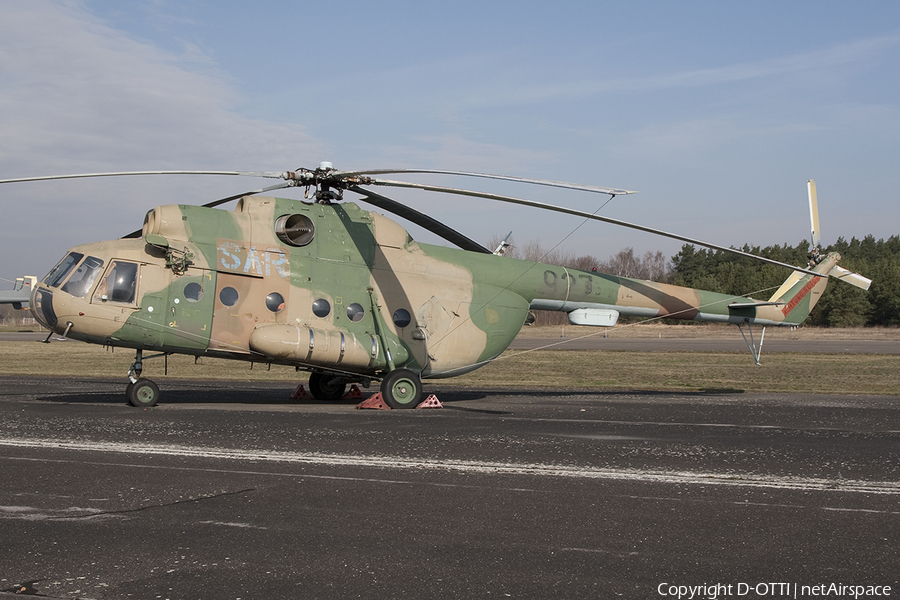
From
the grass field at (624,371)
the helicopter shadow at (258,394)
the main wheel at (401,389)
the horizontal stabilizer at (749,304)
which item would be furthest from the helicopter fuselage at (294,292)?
the horizontal stabilizer at (749,304)

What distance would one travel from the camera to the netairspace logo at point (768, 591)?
15.5 ft

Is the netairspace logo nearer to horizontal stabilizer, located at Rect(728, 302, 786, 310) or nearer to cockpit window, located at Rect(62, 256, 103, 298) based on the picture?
cockpit window, located at Rect(62, 256, 103, 298)

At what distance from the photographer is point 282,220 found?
15578 millimetres

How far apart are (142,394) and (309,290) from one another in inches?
148

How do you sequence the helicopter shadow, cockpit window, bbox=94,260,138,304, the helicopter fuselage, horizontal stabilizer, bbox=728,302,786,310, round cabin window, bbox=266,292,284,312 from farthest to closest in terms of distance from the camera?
horizontal stabilizer, bbox=728,302,786,310 < the helicopter shadow < round cabin window, bbox=266,292,284,312 < the helicopter fuselage < cockpit window, bbox=94,260,138,304

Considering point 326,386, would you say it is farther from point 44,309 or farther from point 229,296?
point 44,309

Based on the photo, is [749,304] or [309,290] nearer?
[309,290]

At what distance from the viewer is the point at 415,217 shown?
1573cm

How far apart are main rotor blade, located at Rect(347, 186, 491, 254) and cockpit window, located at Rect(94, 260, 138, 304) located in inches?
173

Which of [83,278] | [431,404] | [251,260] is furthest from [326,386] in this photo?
[83,278]

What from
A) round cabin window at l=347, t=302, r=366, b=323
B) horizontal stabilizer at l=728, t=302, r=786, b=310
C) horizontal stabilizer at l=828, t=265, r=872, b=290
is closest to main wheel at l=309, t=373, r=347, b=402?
round cabin window at l=347, t=302, r=366, b=323

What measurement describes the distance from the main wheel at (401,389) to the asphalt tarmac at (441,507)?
2.11m

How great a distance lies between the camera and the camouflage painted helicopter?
14.4 m

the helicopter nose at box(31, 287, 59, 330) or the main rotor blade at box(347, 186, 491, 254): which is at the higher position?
the main rotor blade at box(347, 186, 491, 254)
